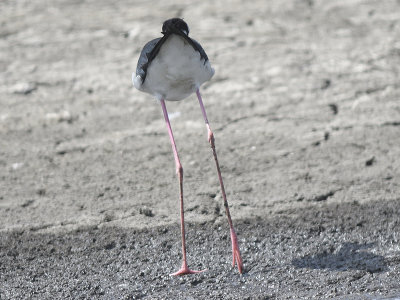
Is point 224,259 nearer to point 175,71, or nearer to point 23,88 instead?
point 175,71

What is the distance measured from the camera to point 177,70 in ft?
12.0

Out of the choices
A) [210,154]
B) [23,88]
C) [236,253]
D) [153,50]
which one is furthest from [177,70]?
[23,88]

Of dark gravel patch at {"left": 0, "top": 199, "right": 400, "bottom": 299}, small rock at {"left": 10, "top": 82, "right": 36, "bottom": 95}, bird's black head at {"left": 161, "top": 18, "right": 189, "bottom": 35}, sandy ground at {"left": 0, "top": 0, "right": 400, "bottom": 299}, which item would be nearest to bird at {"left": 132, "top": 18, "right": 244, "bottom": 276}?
Answer: bird's black head at {"left": 161, "top": 18, "right": 189, "bottom": 35}

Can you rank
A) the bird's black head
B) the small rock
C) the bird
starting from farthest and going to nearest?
the small rock < the bird < the bird's black head

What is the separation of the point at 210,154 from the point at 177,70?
1.19 meters

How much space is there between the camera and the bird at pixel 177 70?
11.3 ft

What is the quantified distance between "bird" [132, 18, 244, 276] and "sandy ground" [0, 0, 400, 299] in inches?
9.1

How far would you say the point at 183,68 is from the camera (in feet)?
12.0

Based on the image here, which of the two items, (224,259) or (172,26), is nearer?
(172,26)

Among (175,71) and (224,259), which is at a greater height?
(175,71)

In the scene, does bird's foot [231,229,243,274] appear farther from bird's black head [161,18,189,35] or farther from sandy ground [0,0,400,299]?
bird's black head [161,18,189,35]

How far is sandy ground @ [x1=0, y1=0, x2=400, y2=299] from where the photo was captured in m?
3.56

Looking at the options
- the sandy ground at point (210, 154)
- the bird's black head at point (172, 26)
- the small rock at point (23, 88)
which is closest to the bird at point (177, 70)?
the bird's black head at point (172, 26)

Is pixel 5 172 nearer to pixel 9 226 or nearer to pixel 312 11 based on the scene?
pixel 9 226
